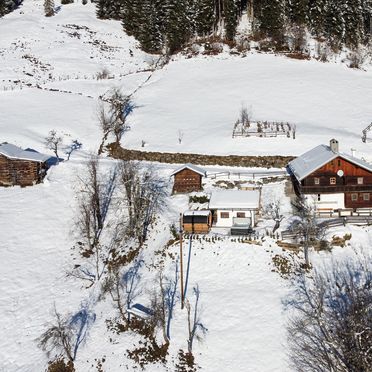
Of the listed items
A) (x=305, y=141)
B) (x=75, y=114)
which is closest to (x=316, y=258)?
(x=305, y=141)

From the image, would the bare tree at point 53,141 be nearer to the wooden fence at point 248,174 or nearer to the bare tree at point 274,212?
the wooden fence at point 248,174

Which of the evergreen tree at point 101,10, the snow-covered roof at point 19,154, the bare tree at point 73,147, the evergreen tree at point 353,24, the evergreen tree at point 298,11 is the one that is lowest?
the snow-covered roof at point 19,154

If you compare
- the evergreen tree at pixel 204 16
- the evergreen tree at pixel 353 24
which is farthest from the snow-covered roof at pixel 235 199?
the evergreen tree at pixel 204 16

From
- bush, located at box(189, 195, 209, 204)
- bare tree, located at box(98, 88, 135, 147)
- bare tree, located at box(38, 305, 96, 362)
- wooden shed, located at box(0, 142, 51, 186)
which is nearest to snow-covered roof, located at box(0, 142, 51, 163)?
wooden shed, located at box(0, 142, 51, 186)

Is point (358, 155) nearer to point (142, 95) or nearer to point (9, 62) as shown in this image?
point (142, 95)

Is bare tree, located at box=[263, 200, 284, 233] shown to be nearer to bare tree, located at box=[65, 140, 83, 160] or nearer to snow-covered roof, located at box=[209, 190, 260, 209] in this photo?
snow-covered roof, located at box=[209, 190, 260, 209]

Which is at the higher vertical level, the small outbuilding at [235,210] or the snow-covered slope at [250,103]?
the snow-covered slope at [250,103]

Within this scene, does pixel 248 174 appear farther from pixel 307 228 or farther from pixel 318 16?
pixel 318 16
